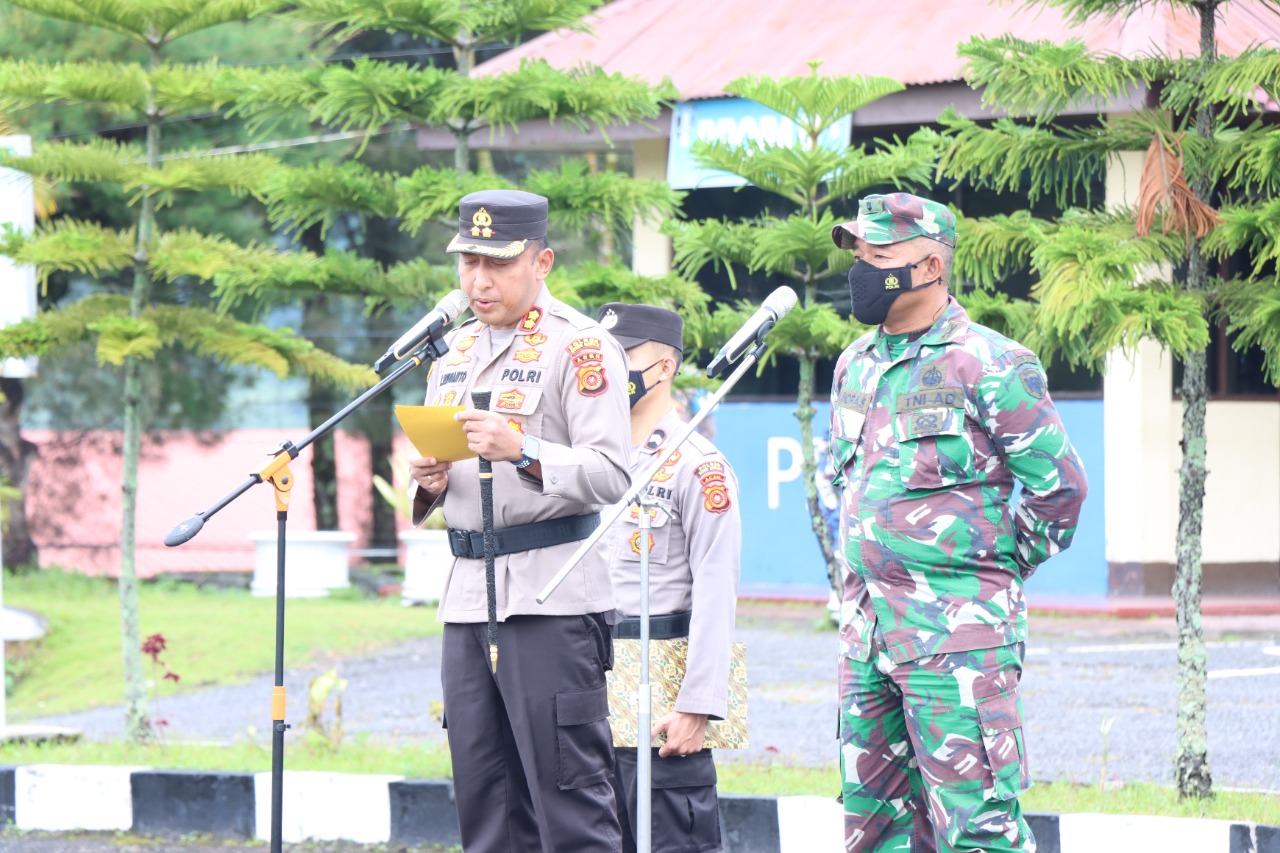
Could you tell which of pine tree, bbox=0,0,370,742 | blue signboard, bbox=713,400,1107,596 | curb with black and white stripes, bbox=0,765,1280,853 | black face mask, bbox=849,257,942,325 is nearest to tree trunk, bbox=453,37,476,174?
pine tree, bbox=0,0,370,742

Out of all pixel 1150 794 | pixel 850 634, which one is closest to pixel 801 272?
pixel 1150 794

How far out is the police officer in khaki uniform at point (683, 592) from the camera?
466 centimetres

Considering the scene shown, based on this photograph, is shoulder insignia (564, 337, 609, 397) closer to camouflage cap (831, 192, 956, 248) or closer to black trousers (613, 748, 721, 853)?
camouflage cap (831, 192, 956, 248)

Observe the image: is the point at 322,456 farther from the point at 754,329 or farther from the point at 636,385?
the point at 754,329

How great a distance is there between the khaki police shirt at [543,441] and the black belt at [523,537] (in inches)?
0.6

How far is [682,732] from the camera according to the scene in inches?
183

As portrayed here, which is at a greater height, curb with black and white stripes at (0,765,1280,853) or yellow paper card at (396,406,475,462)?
yellow paper card at (396,406,475,462)

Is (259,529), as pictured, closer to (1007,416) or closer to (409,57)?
(409,57)

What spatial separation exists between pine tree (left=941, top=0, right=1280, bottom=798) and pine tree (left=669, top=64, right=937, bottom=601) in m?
1.17

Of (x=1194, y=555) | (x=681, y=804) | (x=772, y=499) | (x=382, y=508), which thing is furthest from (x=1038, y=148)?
(x=382, y=508)

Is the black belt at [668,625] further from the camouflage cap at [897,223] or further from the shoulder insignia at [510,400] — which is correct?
the camouflage cap at [897,223]

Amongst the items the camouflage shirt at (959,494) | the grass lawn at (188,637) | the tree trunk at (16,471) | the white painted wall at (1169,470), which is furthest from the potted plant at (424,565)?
the camouflage shirt at (959,494)

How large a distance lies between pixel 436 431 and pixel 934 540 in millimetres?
1202

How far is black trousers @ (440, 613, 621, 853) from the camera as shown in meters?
4.02
